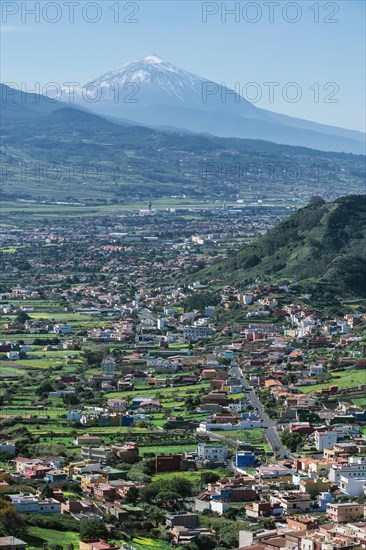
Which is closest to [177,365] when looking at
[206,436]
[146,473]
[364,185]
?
[206,436]

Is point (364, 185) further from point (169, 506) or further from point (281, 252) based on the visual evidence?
point (169, 506)

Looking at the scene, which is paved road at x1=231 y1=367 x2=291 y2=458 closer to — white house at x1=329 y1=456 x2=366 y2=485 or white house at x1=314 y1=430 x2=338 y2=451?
white house at x1=314 y1=430 x2=338 y2=451

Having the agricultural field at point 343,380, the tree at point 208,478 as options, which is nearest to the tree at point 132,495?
the tree at point 208,478

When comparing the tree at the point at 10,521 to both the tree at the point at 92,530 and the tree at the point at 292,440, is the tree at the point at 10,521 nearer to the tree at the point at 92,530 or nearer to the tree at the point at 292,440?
the tree at the point at 92,530

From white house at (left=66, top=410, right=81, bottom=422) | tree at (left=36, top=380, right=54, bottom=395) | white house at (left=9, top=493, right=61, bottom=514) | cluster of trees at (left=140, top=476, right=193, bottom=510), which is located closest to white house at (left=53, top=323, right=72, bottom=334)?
tree at (left=36, top=380, right=54, bottom=395)

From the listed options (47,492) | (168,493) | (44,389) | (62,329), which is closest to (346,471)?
(168,493)

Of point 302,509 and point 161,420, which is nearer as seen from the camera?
point 302,509

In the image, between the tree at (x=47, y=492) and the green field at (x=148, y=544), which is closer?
the green field at (x=148, y=544)
